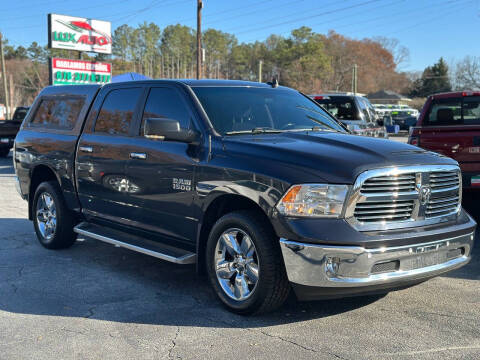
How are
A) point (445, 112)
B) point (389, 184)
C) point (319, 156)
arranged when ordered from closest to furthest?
point (389, 184)
point (319, 156)
point (445, 112)

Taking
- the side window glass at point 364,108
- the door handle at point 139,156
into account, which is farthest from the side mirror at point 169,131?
the side window glass at point 364,108

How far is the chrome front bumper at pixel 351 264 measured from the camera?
3.75 meters

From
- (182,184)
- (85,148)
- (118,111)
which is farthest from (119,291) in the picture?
(118,111)

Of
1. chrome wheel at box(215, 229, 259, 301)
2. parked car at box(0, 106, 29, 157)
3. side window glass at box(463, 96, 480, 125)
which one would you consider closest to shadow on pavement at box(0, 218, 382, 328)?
chrome wheel at box(215, 229, 259, 301)

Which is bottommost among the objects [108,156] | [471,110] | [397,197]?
[397,197]

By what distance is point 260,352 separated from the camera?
12.0 ft

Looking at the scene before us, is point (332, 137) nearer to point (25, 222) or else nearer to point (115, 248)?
point (115, 248)

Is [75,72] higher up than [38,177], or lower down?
higher up

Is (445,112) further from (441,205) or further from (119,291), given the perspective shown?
(119,291)

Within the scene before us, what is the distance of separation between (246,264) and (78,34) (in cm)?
3135

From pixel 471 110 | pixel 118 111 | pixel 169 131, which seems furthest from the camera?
pixel 471 110

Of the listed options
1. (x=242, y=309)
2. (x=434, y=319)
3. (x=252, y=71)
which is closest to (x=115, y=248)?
(x=242, y=309)

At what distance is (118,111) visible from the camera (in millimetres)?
5734

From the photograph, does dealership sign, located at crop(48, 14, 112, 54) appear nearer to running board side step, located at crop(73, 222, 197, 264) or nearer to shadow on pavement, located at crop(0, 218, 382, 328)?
→ shadow on pavement, located at crop(0, 218, 382, 328)
